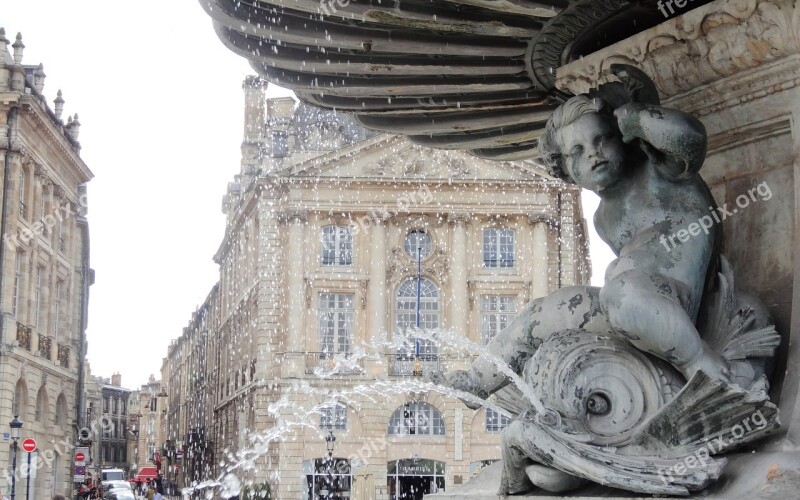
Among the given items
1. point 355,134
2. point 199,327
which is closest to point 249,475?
point 355,134

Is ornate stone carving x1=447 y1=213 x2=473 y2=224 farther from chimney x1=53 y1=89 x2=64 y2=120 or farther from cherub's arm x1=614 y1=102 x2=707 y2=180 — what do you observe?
cherub's arm x1=614 y1=102 x2=707 y2=180

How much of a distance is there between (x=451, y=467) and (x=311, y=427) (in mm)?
5017

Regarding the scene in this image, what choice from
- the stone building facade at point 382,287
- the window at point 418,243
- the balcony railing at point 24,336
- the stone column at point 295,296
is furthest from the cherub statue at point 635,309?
the window at point 418,243

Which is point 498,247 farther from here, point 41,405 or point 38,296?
point 41,405

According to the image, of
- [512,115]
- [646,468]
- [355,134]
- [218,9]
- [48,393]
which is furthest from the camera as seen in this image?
[355,134]

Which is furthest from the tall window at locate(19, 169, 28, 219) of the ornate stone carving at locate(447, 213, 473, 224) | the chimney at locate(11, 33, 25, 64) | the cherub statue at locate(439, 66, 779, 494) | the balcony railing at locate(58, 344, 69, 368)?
the cherub statue at locate(439, 66, 779, 494)

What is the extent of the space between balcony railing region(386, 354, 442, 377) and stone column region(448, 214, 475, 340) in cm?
174

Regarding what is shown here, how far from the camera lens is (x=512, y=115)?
4.36 meters

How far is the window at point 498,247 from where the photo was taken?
43094 mm

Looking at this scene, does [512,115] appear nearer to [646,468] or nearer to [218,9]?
[218,9]

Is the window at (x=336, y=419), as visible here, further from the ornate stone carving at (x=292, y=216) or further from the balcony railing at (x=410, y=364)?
the ornate stone carving at (x=292, y=216)

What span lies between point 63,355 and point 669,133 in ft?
115

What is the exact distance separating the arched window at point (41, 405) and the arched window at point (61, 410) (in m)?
1.86

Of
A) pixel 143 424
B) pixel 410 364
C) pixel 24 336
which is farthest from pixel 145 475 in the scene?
pixel 143 424
